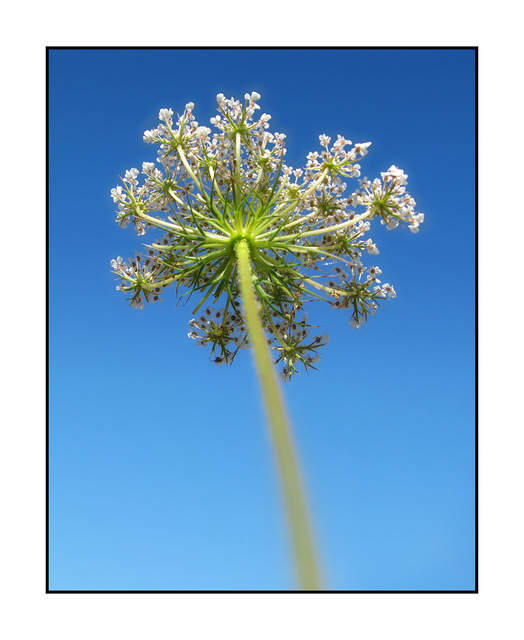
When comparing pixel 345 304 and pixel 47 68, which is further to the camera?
pixel 345 304

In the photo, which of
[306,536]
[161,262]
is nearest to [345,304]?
[161,262]

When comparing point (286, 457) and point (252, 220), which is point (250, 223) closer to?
point (252, 220)

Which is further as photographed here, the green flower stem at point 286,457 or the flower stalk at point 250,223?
the flower stalk at point 250,223

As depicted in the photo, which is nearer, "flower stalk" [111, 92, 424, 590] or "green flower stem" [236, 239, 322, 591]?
"green flower stem" [236, 239, 322, 591]

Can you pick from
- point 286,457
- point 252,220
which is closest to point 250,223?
point 252,220

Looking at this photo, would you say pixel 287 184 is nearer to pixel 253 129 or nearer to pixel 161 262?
pixel 253 129

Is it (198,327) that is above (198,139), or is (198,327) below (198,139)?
below

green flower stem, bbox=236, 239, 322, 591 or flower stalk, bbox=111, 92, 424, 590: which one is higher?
flower stalk, bbox=111, 92, 424, 590

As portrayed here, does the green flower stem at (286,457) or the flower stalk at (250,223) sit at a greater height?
the flower stalk at (250,223)
